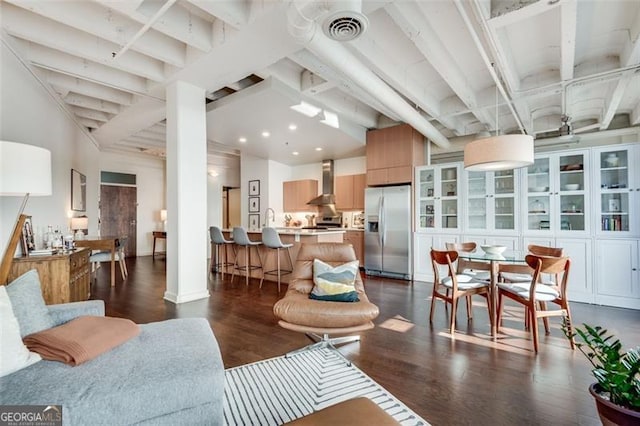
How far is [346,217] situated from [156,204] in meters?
5.78

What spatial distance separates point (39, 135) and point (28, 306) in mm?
3370

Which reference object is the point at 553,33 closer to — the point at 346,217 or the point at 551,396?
the point at 551,396

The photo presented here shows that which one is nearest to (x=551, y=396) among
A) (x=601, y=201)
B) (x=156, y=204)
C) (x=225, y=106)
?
(x=601, y=201)

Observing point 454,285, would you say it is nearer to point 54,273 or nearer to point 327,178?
point 54,273

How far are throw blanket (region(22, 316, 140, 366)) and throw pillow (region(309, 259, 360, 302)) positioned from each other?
146 centimetres

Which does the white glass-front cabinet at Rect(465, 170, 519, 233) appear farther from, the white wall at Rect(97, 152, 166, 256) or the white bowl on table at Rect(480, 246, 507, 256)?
the white wall at Rect(97, 152, 166, 256)

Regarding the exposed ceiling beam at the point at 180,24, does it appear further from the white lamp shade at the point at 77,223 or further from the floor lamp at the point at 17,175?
the white lamp shade at the point at 77,223

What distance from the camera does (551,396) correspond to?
1961mm

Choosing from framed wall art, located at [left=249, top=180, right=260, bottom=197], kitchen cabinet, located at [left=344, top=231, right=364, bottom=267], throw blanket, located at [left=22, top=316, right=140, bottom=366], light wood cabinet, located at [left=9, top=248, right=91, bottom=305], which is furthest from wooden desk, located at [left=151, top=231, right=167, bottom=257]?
throw blanket, located at [left=22, top=316, right=140, bottom=366]

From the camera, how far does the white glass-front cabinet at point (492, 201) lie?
4891 millimetres

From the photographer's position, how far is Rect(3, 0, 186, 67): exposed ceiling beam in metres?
2.61

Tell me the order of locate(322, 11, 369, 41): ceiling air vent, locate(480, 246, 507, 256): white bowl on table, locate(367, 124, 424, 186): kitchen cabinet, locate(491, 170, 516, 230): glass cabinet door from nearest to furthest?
locate(322, 11, 369, 41): ceiling air vent → locate(480, 246, 507, 256): white bowl on table → locate(491, 170, 516, 230): glass cabinet door → locate(367, 124, 424, 186): kitchen cabinet

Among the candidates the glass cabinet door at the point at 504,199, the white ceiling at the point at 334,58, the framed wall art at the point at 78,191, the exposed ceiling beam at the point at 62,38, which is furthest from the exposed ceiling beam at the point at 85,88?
the glass cabinet door at the point at 504,199

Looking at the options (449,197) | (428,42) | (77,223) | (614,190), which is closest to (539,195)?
(614,190)
